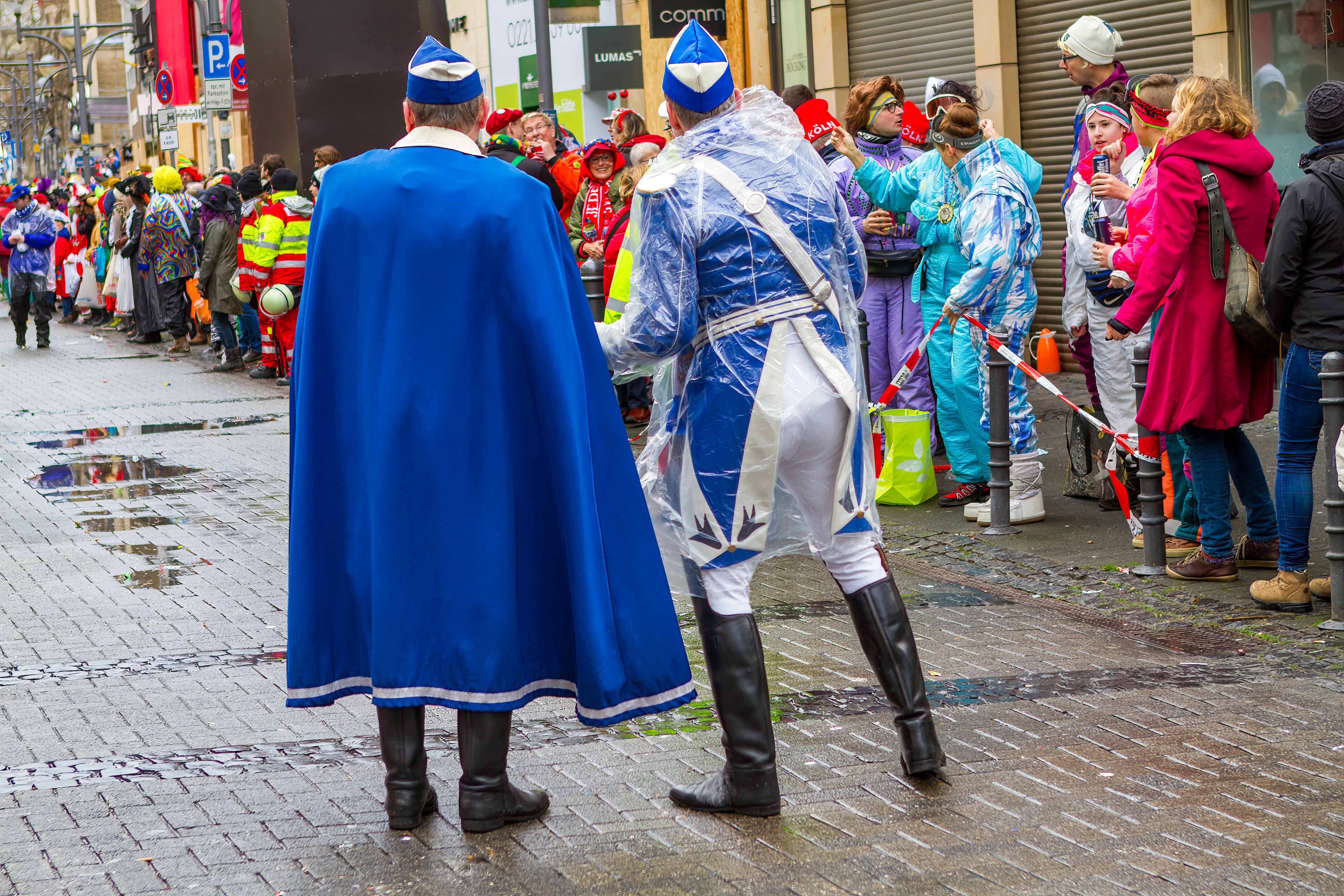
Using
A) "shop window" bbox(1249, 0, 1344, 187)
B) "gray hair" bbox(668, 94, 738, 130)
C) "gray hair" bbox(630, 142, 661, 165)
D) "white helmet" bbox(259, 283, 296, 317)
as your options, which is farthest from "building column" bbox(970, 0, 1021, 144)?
"gray hair" bbox(668, 94, 738, 130)

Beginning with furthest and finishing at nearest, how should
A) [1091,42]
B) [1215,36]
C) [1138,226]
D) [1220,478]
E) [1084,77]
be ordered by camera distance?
[1215,36], [1084,77], [1091,42], [1138,226], [1220,478]

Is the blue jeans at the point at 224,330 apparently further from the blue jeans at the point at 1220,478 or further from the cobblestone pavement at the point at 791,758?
the blue jeans at the point at 1220,478

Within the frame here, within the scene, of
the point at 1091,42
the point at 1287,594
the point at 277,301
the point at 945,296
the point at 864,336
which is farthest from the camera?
the point at 277,301

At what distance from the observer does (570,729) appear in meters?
5.07

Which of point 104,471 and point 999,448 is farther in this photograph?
point 104,471

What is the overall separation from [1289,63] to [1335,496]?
21.6ft

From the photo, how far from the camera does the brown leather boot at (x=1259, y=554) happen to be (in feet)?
22.3

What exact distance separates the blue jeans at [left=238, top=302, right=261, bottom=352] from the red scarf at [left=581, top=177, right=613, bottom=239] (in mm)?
7280

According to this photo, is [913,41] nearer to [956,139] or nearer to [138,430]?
[138,430]

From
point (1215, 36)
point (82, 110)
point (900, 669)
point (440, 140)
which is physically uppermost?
point (82, 110)

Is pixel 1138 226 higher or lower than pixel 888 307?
higher

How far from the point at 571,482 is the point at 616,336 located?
45 centimetres

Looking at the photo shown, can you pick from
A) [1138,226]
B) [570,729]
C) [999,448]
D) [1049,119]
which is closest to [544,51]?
[1049,119]

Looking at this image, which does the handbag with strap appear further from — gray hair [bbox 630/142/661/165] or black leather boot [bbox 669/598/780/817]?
gray hair [bbox 630/142/661/165]
